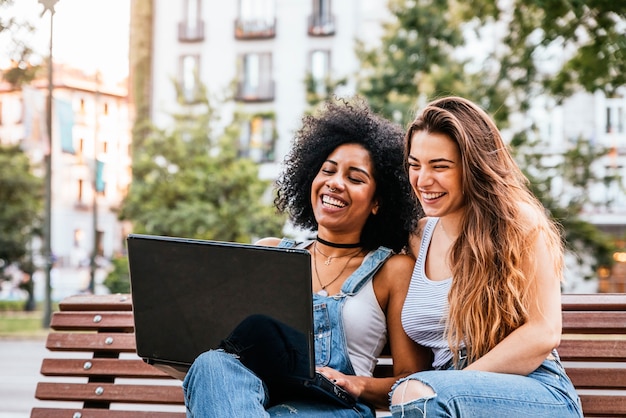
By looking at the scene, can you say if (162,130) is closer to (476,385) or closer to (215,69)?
(215,69)

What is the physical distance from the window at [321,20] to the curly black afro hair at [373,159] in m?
25.2

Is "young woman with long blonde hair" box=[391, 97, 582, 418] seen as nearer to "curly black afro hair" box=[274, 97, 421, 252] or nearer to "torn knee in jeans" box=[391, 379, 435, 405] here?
"torn knee in jeans" box=[391, 379, 435, 405]

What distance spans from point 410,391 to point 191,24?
93.7 feet

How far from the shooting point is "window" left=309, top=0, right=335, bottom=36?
2814cm

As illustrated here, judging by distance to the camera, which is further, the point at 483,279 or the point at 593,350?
the point at 593,350

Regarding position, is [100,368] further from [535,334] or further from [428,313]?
[535,334]

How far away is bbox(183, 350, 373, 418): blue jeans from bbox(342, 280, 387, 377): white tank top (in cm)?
51

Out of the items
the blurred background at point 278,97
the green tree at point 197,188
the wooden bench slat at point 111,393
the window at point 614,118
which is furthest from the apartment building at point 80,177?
the wooden bench slat at point 111,393

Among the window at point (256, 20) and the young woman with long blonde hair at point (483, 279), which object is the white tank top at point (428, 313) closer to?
the young woman with long blonde hair at point (483, 279)

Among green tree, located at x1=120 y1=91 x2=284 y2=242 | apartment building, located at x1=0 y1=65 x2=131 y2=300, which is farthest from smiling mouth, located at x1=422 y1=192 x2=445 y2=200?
apartment building, located at x1=0 y1=65 x2=131 y2=300

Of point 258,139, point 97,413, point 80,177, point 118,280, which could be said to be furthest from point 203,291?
point 80,177

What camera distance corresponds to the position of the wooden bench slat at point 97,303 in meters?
3.55

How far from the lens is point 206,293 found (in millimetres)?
2525

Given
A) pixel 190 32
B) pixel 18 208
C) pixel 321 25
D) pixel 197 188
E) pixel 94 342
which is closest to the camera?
pixel 94 342
